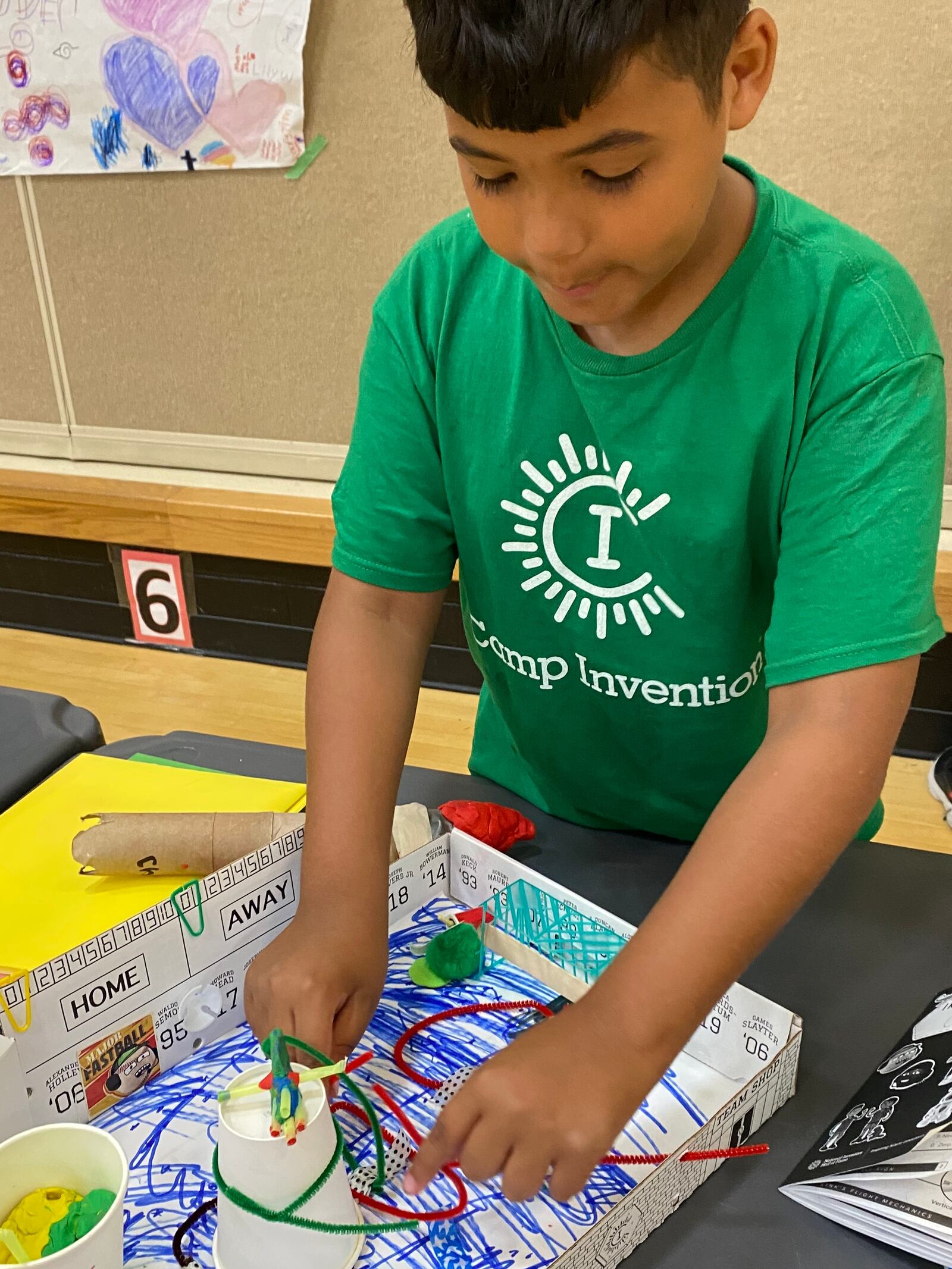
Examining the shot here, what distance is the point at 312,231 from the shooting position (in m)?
1.83

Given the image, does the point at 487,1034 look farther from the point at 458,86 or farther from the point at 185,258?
the point at 185,258

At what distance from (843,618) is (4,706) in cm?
77

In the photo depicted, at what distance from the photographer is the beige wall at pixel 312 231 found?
1472 millimetres

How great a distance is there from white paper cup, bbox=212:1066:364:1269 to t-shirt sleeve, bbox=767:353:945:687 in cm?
32

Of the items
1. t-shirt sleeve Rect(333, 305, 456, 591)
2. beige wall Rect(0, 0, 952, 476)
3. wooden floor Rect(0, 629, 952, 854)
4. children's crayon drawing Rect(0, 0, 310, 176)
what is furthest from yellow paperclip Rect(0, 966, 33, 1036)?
children's crayon drawing Rect(0, 0, 310, 176)

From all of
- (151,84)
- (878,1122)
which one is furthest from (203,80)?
(878,1122)

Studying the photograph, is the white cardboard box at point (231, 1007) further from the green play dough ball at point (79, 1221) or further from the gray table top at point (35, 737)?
the gray table top at point (35, 737)

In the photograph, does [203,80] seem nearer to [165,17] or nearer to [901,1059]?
[165,17]

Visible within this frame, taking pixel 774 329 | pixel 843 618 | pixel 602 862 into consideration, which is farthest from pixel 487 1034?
pixel 774 329

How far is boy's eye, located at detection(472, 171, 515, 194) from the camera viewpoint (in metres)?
0.52

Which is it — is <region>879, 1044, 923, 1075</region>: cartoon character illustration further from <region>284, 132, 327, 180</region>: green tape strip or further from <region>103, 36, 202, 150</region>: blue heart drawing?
<region>103, 36, 202, 150</region>: blue heart drawing

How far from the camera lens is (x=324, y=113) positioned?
1.75 m

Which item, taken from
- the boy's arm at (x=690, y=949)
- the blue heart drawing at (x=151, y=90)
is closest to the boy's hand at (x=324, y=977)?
the boy's arm at (x=690, y=949)

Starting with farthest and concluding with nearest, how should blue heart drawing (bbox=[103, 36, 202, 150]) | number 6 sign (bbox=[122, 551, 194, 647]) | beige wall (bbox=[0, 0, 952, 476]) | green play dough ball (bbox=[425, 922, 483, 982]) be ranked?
1. number 6 sign (bbox=[122, 551, 194, 647])
2. blue heart drawing (bbox=[103, 36, 202, 150])
3. beige wall (bbox=[0, 0, 952, 476])
4. green play dough ball (bbox=[425, 922, 483, 982])
